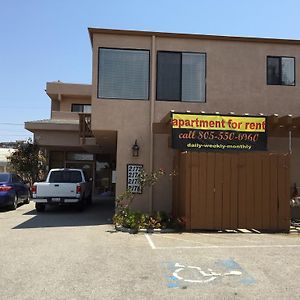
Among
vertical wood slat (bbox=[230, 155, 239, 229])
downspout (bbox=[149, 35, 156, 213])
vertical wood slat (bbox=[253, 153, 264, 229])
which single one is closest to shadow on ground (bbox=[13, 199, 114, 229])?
downspout (bbox=[149, 35, 156, 213])

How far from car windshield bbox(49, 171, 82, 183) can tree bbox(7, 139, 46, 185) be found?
829 cm

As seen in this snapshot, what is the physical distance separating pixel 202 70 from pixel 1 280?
11075mm

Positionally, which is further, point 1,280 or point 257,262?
point 257,262

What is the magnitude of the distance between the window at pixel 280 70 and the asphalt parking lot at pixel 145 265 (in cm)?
626

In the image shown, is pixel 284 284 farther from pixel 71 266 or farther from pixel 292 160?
pixel 292 160

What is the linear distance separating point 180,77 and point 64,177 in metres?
6.95

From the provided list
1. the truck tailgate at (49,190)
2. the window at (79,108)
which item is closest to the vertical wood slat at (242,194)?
the truck tailgate at (49,190)

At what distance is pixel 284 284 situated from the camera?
23.0 ft

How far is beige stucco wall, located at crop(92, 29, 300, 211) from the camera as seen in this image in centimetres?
1547

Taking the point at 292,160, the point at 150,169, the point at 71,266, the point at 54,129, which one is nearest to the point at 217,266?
the point at 71,266

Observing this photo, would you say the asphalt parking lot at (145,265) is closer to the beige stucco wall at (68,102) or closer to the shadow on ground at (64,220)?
the shadow on ground at (64,220)

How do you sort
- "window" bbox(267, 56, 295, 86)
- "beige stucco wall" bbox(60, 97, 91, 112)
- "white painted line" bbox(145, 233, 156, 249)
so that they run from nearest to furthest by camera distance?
"white painted line" bbox(145, 233, 156, 249) < "window" bbox(267, 56, 295, 86) < "beige stucco wall" bbox(60, 97, 91, 112)

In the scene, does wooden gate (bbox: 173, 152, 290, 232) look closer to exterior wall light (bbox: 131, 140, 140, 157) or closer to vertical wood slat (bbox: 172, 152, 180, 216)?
vertical wood slat (bbox: 172, 152, 180, 216)

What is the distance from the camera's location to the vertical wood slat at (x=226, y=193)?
511 inches
